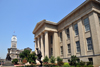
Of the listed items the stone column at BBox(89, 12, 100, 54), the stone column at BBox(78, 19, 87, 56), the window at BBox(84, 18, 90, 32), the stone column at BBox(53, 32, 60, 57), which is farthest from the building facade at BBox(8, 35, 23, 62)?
the stone column at BBox(89, 12, 100, 54)

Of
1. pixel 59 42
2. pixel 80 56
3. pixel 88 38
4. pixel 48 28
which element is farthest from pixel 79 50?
pixel 48 28

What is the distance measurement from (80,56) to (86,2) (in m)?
12.7

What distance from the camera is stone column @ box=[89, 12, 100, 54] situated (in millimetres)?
19278

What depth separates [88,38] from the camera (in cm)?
2219

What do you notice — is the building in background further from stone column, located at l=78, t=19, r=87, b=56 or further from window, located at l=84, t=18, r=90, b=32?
window, located at l=84, t=18, r=90, b=32

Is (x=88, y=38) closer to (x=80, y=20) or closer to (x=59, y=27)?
(x=80, y=20)

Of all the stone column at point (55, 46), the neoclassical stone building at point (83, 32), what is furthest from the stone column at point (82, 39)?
the stone column at point (55, 46)

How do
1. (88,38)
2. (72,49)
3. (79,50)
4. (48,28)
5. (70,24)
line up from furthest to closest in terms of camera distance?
(48,28), (70,24), (72,49), (79,50), (88,38)

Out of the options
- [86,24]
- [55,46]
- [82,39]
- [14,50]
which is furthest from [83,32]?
[14,50]

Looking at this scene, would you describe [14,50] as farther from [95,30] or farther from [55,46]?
[95,30]

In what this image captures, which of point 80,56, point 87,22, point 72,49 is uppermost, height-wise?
point 87,22

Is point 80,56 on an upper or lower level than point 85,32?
lower

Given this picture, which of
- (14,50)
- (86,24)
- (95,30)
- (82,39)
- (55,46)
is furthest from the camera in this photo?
(14,50)

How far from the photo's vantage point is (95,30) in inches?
790
